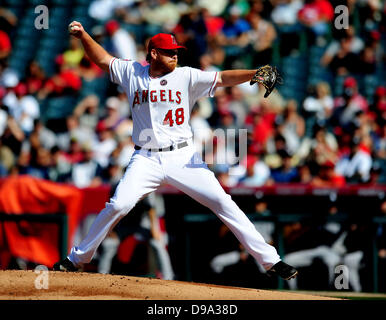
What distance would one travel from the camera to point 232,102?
11.4m

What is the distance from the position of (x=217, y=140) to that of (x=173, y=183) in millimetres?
4396

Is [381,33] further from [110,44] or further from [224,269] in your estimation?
[224,269]

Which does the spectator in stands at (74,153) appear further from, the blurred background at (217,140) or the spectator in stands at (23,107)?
the spectator in stands at (23,107)

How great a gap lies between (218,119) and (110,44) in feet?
8.52

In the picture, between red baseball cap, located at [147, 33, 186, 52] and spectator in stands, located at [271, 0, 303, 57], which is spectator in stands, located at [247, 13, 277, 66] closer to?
spectator in stands, located at [271, 0, 303, 57]

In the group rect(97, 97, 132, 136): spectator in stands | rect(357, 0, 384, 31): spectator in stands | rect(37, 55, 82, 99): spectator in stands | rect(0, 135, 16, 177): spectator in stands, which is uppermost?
rect(357, 0, 384, 31): spectator in stands

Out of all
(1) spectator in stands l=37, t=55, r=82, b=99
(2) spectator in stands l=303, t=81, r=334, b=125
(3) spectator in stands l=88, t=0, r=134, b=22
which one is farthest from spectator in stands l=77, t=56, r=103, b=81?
(2) spectator in stands l=303, t=81, r=334, b=125

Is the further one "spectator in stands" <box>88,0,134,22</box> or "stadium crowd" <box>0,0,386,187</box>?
"spectator in stands" <box>88,0,134,22</box>

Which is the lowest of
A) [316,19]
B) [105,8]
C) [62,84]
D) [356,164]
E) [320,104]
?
[356,164]

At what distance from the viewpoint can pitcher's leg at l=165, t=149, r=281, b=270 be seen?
585 cm

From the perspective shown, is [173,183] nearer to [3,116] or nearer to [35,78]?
[3,116]

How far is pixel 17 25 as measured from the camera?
47.8 ft

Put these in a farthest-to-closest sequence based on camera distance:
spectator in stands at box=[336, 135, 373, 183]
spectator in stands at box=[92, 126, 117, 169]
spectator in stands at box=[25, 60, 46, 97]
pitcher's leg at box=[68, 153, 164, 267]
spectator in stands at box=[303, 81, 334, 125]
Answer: spectator in stands at box=[25, 60, 46, 97] < spectator in stands at box=[303, 81, 334, 125] < spectator in stands at box=[92, 126, 117, 169] < spectator in stands at box=[336, 135, 373, 183] < pitcher's leg at box=[68, 153, 164, 267]

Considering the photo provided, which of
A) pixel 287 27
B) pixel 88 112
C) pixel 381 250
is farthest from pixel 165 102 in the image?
pixel 287 27
